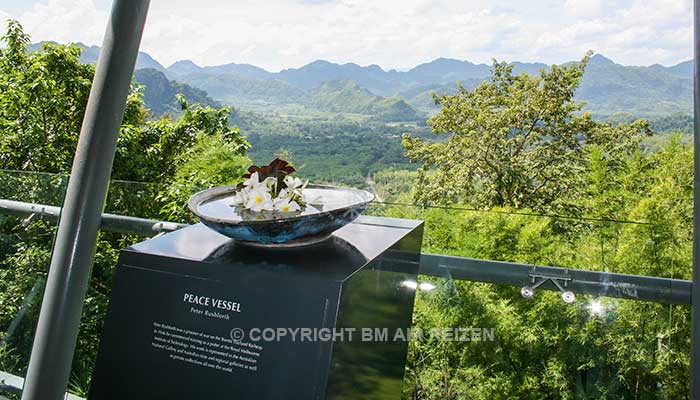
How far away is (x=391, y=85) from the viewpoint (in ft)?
42.1

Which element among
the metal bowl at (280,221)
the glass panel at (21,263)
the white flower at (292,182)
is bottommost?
the glass panel at (21,263)

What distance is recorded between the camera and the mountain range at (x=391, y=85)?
31.3 ft

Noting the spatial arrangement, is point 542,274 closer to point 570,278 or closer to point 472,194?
point 570,278

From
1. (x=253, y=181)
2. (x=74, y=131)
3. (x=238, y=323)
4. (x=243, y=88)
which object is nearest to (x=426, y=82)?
(x=243, y=88)

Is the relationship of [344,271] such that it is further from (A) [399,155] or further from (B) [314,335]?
(A) [399,155]

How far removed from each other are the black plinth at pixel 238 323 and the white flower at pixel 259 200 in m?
0.07

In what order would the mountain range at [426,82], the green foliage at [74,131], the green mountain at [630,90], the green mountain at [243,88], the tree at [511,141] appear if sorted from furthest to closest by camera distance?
1. the green mountain at [243,88]
2. the mountain range at [426,82]
3. the green mountain at [630,90]
4. the tree at [511,141]
5. the green foliage at [74,131]

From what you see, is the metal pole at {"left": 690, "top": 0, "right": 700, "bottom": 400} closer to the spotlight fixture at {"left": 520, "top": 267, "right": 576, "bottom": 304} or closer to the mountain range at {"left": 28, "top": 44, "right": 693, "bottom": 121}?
the spotlight fixture at {"left": 520, "top": 267, "right": 576, "bottom": 304}

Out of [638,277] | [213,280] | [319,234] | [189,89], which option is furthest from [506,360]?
[189,89]

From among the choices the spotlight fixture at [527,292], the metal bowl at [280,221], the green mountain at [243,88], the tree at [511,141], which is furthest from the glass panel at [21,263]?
the green mountain at [243,88]

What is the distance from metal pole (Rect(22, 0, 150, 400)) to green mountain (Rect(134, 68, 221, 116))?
8.58 m

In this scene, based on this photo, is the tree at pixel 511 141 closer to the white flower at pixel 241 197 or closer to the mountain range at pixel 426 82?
the mountain range at pixel 426 82

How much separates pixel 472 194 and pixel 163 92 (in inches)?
219

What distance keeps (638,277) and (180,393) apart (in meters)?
0.99
